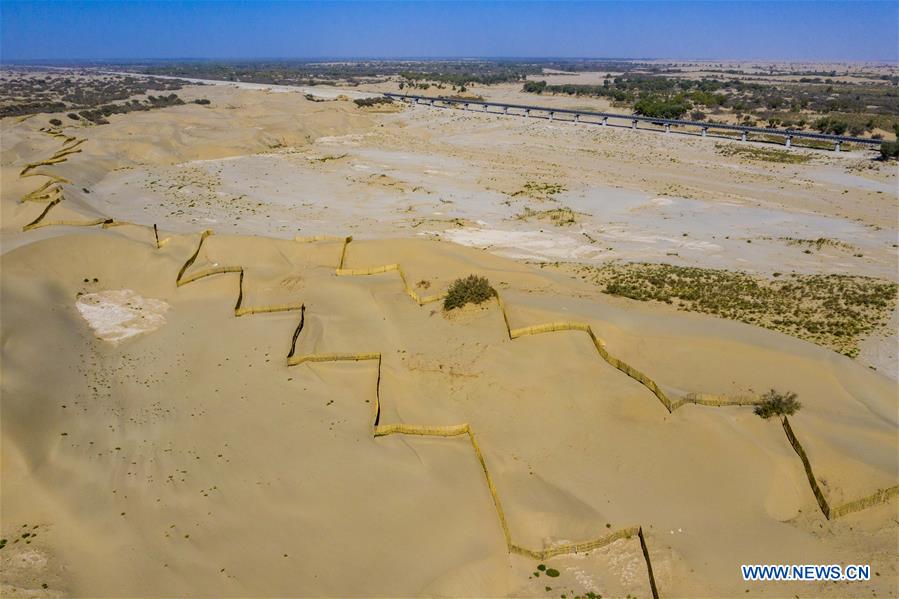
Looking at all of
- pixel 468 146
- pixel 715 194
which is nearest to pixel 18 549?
pixel 715 194

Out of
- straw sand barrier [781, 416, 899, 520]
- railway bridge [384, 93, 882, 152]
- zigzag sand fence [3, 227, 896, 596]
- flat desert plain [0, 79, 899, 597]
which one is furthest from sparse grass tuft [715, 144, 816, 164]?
straw sand barrier [781, 416, 899, 520]

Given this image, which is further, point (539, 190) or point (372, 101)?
point (372, 101)

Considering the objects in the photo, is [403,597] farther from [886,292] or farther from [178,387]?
[886,292]

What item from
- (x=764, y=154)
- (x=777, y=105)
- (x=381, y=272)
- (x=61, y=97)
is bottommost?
(x=381, y=272)

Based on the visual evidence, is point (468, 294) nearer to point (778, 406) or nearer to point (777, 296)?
point (778, 406)

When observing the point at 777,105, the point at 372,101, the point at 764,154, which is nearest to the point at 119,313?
the point at 764,154

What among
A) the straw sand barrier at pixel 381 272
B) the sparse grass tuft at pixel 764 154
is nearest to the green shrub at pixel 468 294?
the straw sand barrier at pixel 381 272
